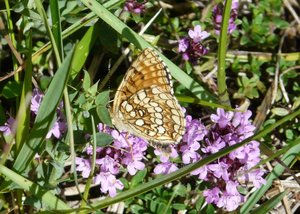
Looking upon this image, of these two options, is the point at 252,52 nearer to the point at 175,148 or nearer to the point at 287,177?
the point at 287,177

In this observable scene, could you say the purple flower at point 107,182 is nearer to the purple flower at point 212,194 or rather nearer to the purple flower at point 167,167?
the purple flower at point 167,167

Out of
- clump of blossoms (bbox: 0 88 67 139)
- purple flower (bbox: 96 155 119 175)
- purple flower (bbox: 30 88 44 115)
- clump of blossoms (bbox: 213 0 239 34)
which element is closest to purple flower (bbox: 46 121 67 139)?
clump of blossoms (bbox: 0 88 67 139)

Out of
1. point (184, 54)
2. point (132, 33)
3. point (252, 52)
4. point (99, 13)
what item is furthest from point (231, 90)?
point (99, 13)

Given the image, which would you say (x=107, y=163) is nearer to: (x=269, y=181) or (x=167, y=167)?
(x=167, y=167)

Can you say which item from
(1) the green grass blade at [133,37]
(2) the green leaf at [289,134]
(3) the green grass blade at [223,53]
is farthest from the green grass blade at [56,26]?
(2) the green leaf at [289,134]

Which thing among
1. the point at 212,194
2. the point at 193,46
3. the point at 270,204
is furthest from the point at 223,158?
the point at 193,46

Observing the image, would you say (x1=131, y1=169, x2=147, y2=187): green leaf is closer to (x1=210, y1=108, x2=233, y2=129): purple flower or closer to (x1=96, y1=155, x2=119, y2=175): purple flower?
(x1=96, y1=155, x2=119, y2=175): purple flower
